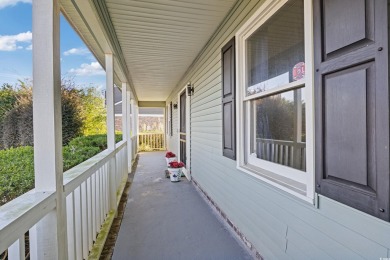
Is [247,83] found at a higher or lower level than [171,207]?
higher

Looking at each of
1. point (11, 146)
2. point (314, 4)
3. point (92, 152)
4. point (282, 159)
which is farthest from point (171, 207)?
point (314, 4)

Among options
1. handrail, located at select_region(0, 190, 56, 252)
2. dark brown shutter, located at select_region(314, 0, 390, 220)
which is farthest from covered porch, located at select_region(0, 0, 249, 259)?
dark brown shutter, located at select_region(314, 0, 390, 220)

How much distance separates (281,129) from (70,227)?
1846 millimetres

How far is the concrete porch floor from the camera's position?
7.60 feet

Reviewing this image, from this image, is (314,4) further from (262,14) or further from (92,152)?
(92,152)

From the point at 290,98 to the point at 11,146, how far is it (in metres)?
2.12

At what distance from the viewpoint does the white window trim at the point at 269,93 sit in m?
1.46

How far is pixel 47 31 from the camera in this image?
4.47 feet

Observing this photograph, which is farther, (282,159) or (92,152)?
(92,152)

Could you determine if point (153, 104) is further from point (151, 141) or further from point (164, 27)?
point (164, 27)

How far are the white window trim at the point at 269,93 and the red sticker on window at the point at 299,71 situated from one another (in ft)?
0.15

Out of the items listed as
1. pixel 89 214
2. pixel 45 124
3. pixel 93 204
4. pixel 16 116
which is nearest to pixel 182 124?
pixel 93 204

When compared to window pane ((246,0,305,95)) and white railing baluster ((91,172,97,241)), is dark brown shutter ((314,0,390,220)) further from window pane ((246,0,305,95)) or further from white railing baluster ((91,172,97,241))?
white railing baluster ((91,172,97,241))

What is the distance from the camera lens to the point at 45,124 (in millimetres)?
1376
